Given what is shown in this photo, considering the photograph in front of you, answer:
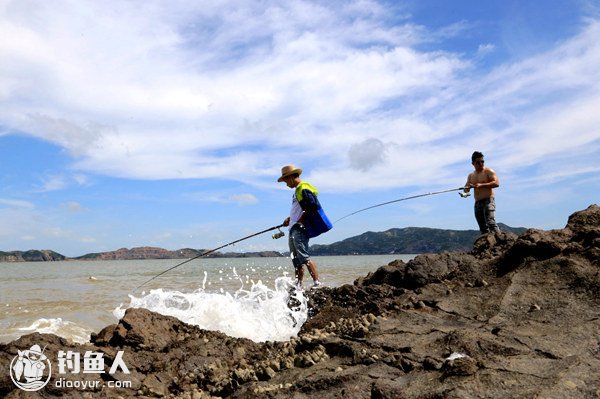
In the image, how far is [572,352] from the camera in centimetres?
337

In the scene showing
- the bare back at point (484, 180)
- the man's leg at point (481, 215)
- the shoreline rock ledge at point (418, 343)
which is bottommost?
the shoreline rock ledge at point (418, 343)

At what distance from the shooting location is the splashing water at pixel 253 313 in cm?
632

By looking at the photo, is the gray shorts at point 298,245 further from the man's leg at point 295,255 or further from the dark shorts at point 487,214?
the dark shorts at point 487,214

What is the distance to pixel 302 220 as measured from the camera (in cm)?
748

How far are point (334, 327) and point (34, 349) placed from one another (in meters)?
2.63

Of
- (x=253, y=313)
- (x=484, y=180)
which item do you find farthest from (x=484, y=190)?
(x=253, y=313)

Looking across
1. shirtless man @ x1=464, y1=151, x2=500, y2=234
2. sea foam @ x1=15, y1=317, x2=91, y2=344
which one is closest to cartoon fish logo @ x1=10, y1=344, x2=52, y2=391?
sea foam @ x1=15, y1=317, x2=91, y2=344

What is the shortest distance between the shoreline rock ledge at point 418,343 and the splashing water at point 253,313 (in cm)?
37

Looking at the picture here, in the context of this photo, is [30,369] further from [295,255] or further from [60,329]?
[295,255]

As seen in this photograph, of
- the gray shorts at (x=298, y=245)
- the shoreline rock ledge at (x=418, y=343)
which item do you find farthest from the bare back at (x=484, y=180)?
the gray shorts at (x=298, y=245)

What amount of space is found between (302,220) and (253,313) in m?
1.55

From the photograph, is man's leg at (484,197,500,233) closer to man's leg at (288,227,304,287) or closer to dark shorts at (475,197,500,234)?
dark shorts at (475,197,500,234)

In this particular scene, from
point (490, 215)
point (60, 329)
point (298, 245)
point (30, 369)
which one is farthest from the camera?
point (490, 215)

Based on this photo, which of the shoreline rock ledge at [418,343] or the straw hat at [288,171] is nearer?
the shoreline rock ledge at [418,343]
